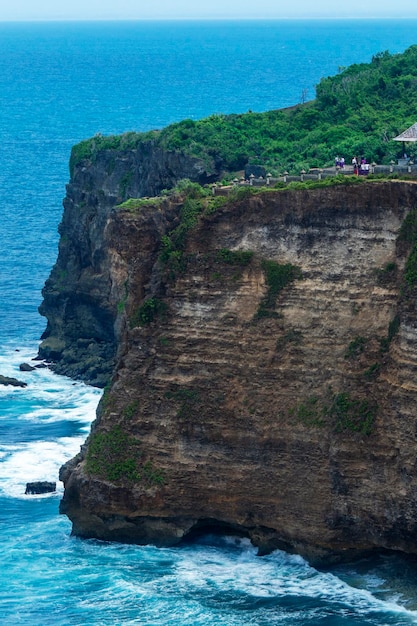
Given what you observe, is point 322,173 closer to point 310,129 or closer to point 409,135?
point 409,135

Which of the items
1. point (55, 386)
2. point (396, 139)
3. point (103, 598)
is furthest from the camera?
point (55, 386)

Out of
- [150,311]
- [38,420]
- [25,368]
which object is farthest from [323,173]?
[25,368]

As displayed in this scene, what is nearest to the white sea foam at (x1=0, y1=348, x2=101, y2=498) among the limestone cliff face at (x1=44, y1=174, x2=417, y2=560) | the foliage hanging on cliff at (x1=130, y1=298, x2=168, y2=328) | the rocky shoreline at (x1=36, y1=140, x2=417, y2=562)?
the rocky shoreline at (x1=36, y1=140, x2=417, y2=562)

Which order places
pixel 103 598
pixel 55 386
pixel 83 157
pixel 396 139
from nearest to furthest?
pixel 103 598 → pixel 396 139 → pixel 55 386 → pixel 83 157

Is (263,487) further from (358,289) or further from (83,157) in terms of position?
(83,157)

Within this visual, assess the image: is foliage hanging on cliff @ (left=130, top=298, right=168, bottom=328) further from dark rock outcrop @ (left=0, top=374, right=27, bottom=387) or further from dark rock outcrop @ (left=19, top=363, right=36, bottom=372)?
dark rock outcrop @ (left=19, top=363, right=36, bottom=372)

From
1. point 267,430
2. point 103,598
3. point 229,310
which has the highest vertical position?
point 229,310

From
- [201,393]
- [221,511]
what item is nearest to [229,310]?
[201,393]
